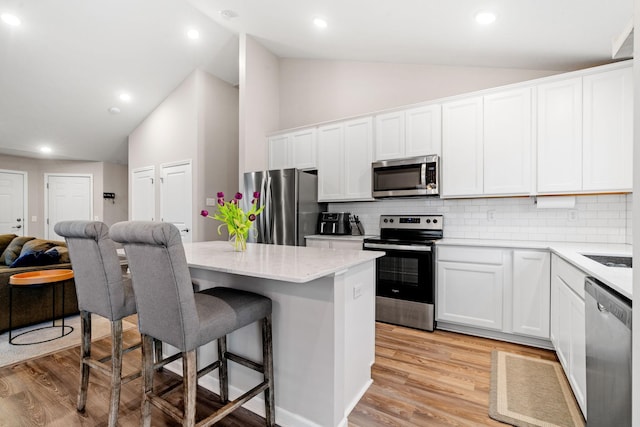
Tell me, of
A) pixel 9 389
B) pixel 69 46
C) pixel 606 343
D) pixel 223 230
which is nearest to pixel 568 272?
pixel 606 343

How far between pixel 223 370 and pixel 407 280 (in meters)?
1.93

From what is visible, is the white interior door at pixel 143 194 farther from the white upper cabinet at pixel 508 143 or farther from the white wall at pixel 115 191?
the white upper cabinet at pixel 508 143

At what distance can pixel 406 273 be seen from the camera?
3.09m

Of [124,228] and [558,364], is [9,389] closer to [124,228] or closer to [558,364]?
[124,228]

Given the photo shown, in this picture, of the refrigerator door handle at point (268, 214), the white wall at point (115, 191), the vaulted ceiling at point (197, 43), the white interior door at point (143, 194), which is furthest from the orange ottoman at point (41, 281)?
the white wall at point (115, 191)

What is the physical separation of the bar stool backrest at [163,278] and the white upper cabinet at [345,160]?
274 centimetres

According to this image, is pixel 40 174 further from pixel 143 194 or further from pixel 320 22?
pixel 320 22

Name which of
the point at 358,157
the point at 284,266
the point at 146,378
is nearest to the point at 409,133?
the point at 358,157

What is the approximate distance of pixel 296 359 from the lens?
1663 millimetres

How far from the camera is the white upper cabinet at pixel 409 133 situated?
3.28 meters

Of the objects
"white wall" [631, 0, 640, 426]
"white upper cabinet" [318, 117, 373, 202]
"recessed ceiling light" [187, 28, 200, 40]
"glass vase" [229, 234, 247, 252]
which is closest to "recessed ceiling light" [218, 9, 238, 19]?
"recessed ceiling light" [187, 28, 200, 40]

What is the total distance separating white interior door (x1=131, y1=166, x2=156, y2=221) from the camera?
566 centimetres

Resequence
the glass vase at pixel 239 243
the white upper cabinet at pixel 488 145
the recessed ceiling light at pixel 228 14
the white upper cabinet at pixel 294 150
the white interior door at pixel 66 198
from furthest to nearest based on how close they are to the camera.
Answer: the white interior door at pixel 66 198 < the white upper cabinet at pixel 294 150 < the recessed ceiling light at pixel 228 14 < the white upper cabinet at pixel 488 145 < the glass vase at pixel 239 243

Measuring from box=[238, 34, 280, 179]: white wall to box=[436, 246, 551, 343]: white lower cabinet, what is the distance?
9.05ft
